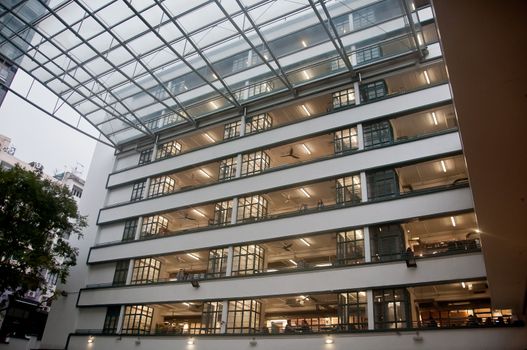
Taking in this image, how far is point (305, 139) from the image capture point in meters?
30.2

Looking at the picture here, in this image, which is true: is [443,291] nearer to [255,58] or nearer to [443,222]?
[443,222]

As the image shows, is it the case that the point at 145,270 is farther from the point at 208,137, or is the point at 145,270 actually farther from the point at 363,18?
the point at 363,18

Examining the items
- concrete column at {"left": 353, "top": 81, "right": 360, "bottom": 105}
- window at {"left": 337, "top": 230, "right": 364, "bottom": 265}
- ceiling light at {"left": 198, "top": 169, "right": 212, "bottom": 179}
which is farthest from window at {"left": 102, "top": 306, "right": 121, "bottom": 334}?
concrete column at {"left": 353, "top": 81, "right": 360, "bottom": 105}

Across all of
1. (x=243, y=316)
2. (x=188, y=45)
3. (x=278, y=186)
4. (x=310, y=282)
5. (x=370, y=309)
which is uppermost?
(x=188, y=45)

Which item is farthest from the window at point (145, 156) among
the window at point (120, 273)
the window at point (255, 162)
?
the window at point (255, 162)

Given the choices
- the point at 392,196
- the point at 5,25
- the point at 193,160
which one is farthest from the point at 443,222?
the point at 5,25

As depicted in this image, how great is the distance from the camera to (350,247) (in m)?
25.1

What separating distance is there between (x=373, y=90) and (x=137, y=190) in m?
21.8

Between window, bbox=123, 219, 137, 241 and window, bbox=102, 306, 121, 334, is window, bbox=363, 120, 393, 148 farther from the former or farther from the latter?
window, bbox=102, 306, 121, 334

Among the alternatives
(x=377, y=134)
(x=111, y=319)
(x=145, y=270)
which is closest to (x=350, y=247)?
(x=377, y=134)

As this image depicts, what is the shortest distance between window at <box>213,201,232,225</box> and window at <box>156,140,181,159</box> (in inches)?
334

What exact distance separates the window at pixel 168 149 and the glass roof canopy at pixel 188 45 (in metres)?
2.80

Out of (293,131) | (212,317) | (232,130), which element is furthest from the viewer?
(232,130)

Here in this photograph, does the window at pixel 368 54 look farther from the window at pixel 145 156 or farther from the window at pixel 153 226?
the window at pixel 145 156
